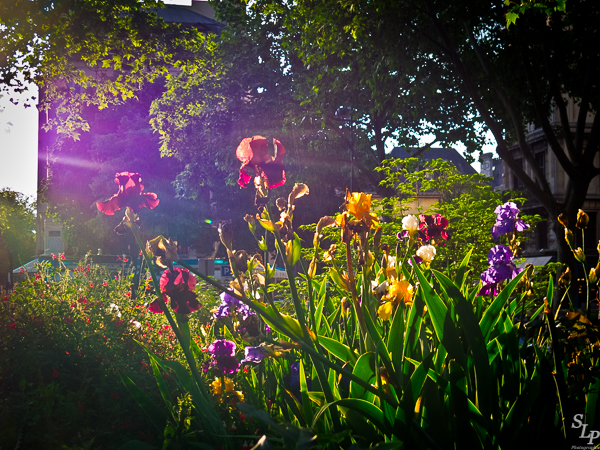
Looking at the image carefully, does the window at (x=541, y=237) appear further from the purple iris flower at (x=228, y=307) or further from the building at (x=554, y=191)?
the purple iris flower at (x=228, y=307)

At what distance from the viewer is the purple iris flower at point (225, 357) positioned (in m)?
2.18

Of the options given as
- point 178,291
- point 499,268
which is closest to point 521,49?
point 499,268

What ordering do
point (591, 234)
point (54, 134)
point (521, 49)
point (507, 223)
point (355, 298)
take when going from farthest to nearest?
point (54, 134) < point (591, 234) < point (521, 49) < point (507, 223) < point (355, 298)

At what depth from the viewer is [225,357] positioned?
7.16ft

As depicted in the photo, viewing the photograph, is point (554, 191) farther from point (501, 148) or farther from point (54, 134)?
point (54, 134)

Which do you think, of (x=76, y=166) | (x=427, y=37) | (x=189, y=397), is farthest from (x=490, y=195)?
(x=76, y=166)

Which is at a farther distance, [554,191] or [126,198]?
[554,191]

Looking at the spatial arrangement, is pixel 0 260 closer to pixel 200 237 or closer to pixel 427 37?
pixel 427 37

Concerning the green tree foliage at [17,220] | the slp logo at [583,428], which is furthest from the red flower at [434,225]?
the green tree foliage at [17,220]

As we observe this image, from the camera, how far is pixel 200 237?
26406 mm

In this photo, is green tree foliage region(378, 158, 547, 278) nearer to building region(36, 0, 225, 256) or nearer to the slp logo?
the slp logo

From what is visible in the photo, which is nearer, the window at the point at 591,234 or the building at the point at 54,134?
the window at the point at 591,234

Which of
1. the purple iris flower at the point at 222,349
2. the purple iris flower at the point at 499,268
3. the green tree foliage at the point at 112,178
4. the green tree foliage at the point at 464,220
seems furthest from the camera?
the green tree foliage at the point at 112,178

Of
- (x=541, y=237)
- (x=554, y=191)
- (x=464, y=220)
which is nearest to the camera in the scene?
(x=464, y=220)
